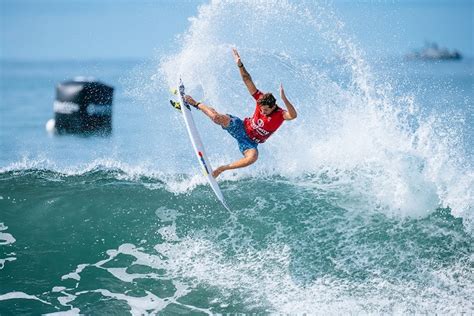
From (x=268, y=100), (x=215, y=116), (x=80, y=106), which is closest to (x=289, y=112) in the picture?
(x=268, y=100)

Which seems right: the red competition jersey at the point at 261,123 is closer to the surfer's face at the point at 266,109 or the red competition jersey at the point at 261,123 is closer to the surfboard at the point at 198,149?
the surfer's face at the point at 266,109

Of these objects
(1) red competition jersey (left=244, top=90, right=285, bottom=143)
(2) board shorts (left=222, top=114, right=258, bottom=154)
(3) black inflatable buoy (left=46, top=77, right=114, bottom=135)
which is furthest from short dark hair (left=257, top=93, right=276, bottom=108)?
(3) black inflatable buoy (left=46, top=77, right=114, bottom=135)

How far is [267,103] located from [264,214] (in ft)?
6.55

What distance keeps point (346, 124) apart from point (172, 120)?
10.1 m

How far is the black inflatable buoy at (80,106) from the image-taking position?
20719 mm

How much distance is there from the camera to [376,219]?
8.51m

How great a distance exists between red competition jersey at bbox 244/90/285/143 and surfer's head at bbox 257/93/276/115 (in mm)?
103

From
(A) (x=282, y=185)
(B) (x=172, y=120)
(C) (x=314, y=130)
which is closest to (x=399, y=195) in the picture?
(A) (x=282, y=185)

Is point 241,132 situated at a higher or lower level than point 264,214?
higher

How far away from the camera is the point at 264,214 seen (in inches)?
353

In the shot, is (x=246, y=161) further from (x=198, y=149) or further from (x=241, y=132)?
(x=198, y=149)

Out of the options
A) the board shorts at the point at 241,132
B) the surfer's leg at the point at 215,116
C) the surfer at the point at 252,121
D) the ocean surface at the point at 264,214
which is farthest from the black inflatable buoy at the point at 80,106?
the board shorts at the point at 241,132

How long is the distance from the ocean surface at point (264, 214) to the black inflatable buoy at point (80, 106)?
29.2 feet

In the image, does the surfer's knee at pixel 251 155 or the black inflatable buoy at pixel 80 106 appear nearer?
the surfer's knee at pixel 251 155
